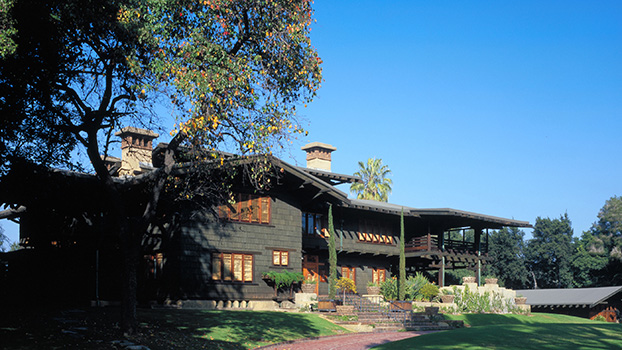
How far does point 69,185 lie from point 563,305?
46959 millimetres

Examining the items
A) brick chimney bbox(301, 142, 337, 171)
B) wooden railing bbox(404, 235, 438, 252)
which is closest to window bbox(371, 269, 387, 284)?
wooden railing bbox(404, 235, 438, 252)

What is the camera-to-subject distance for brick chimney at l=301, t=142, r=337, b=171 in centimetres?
4750

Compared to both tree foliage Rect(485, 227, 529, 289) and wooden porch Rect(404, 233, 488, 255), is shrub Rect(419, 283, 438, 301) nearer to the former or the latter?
wooden porch Rect(404, 233, 488, 255)

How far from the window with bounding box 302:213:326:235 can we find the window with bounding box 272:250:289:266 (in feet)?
13.9

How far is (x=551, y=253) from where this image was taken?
295 ft

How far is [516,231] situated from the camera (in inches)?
3676

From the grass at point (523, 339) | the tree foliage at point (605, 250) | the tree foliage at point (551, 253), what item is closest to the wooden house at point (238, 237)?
the grass at point (523, 339)

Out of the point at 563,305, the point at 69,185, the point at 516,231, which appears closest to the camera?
the point at 69,185

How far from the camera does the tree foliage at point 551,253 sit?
8744cm

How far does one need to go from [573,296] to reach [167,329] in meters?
46.6

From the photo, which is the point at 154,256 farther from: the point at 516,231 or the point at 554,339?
the point at 516,231

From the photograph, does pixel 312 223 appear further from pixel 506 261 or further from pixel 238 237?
pixel 506 261

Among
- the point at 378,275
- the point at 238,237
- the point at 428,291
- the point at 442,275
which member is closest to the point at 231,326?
the point at 238,237

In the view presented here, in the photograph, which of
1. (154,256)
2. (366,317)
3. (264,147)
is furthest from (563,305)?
(264,147)
